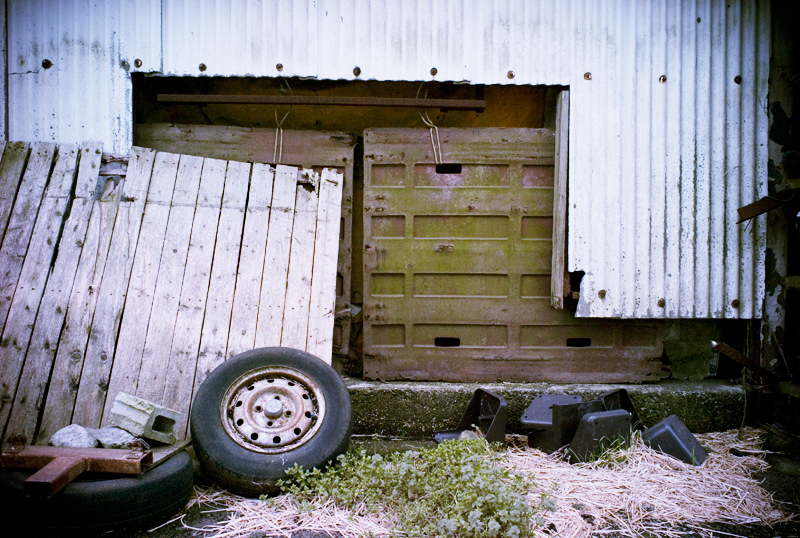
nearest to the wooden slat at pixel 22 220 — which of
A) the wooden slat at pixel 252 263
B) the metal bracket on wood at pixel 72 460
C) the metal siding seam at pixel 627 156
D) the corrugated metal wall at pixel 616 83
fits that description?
the corrugated metal wall at pixel 616 83

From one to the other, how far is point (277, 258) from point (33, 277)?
5.61ft

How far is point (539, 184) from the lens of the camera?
4.49 meters

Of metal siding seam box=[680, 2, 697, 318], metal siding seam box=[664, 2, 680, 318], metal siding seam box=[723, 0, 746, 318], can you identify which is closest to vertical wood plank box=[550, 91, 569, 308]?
metal siding seam box=[664, 2, 680, 318]

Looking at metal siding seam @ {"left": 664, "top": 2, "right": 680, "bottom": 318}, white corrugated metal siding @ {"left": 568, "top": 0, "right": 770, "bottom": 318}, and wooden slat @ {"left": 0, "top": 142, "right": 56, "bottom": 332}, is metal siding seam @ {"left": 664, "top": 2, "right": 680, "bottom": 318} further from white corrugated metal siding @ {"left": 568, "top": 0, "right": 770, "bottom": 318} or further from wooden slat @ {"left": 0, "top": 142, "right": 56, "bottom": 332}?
wooden slat @ {"left": 0, "top": 142, "right": 56, "bottom": 332}

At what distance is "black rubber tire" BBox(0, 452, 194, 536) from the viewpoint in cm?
261

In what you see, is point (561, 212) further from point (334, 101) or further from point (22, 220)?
point (22, 220)

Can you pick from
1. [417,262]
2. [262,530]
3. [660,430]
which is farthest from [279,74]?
[660,430]

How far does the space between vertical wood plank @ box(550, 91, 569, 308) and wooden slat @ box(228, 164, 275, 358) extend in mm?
2247

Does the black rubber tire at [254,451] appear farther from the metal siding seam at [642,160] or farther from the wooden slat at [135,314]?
the metal siding seam at [642,160]

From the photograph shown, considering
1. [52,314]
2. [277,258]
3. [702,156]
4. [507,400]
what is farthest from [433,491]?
[702,156]

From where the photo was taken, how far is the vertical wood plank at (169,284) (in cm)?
377

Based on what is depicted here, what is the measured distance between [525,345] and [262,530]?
2.50m

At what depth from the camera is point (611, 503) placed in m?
3.15

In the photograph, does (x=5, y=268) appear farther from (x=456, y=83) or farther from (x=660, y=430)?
(x=660, y=430)
